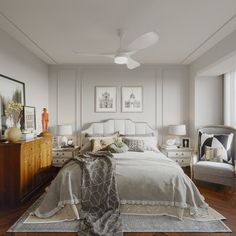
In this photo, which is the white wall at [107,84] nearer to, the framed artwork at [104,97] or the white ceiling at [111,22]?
the framed artwork at [104,97]

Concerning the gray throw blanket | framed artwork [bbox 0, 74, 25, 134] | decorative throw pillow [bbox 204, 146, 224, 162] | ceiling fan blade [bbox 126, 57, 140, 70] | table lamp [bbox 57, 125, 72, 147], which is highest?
ceiling fan blade [bbox 126, 57, 140, 70]

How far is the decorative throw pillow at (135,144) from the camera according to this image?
4273 millimetres

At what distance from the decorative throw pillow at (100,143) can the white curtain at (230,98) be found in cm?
268

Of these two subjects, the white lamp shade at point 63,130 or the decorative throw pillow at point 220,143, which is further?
the white lamp shade at point 63,130

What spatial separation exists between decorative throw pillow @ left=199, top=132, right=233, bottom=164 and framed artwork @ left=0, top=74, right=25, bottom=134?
12.7 feet

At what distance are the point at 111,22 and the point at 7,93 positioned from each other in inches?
82.9

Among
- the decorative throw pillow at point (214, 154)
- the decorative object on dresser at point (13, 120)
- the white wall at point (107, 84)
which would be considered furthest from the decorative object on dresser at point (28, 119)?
the decorative throw pillow at point (214, 154)

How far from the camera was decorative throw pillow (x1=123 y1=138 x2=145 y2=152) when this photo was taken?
4273mm

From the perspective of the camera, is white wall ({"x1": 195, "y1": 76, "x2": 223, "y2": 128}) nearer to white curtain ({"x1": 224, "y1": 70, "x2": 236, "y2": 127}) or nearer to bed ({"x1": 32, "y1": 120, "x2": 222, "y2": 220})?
white curtain ({"x1": 224, "y1": 70, "x2": 236, "y2": 127})

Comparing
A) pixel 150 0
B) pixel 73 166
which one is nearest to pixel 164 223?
pixel 73 166

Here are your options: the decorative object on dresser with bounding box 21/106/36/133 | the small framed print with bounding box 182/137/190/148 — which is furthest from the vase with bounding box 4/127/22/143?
the small framed print with bounding box 182/137/190/148

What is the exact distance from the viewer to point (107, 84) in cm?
543

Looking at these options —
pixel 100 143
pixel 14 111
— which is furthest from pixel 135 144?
pixel 14 111

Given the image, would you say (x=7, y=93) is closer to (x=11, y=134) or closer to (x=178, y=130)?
(x=11, y=134)
